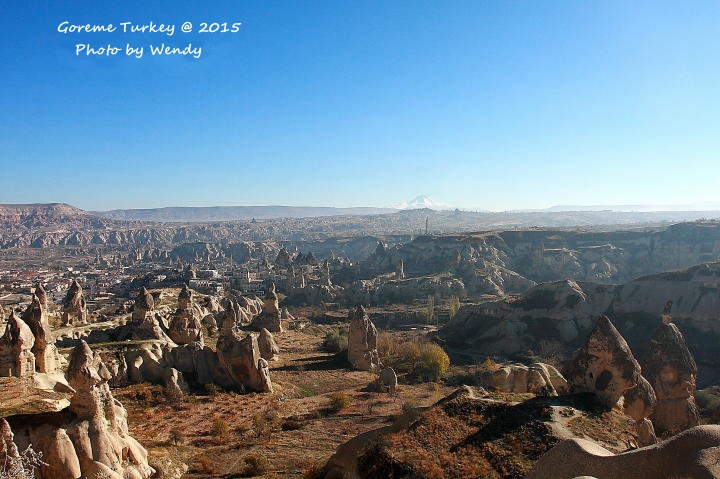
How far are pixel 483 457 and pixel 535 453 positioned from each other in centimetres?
132

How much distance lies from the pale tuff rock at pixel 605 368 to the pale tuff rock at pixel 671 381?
5093 mm

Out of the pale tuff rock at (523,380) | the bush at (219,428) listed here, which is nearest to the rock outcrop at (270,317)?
the bush at (219,428)

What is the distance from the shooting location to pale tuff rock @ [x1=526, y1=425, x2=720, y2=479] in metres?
8.98

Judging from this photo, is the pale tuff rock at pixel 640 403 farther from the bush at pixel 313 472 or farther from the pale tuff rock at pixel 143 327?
the pale tuff rock at pixel 143 327

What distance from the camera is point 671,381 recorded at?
21.0 metres

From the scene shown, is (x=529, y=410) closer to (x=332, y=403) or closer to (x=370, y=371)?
(x=332, y=403)

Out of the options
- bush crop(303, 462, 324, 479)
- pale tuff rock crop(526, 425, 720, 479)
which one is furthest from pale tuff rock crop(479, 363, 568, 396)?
pale tuff rock crop(526, 425, 720, 479)

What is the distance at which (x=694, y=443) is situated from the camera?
9.48 m

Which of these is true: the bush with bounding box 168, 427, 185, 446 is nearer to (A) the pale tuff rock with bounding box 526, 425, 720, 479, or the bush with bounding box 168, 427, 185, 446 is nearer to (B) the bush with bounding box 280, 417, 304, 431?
(B) the bush with bounding box 280, 417, 304, 431

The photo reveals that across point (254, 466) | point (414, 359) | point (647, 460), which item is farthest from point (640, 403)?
point (414, 359)

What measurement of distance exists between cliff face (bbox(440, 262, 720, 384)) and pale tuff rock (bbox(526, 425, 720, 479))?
3203cm

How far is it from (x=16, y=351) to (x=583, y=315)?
142 feet

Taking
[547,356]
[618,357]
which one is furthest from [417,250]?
[618,357]

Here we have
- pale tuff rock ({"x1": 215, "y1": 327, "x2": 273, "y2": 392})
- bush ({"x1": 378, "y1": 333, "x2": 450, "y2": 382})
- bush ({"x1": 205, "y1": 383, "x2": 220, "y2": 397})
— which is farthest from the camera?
bush ({"x1": 378, "y1": 333, "x2": 450, "y2": 382})
